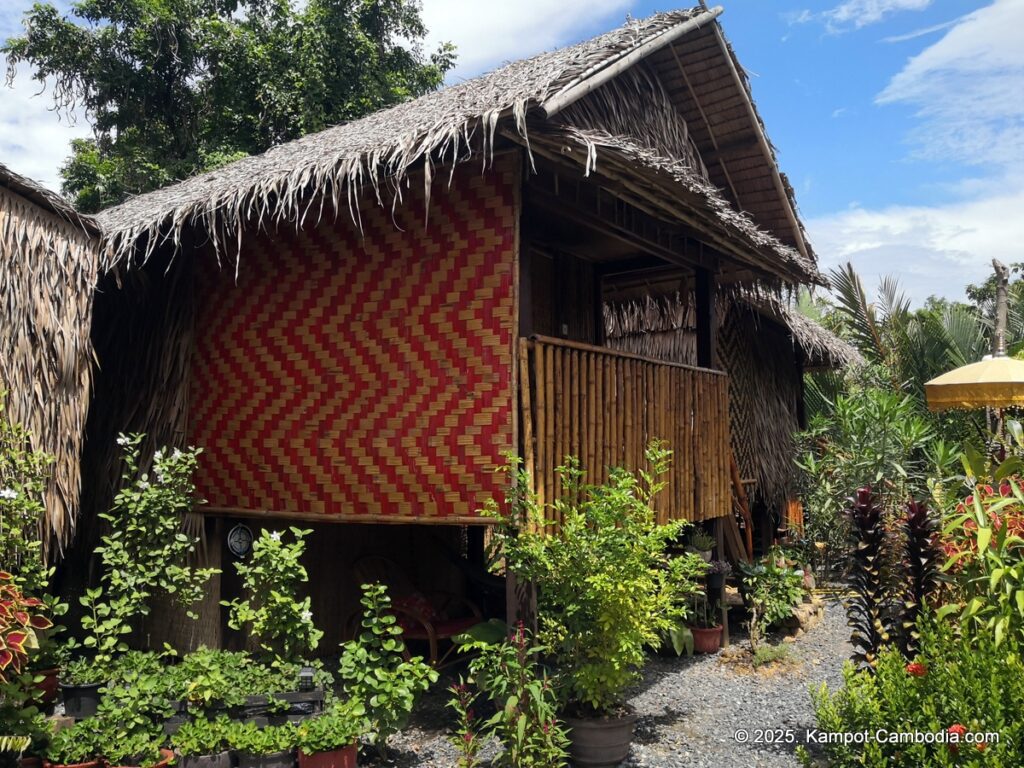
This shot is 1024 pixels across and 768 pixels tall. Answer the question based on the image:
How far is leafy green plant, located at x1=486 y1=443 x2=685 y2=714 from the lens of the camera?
353 cm

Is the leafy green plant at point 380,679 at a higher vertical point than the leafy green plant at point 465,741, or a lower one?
higher

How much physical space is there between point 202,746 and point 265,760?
0.27m

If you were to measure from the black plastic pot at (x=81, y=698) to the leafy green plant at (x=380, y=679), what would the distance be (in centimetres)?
117

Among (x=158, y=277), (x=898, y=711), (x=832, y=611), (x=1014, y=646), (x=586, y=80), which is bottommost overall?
(x=832, y=611)

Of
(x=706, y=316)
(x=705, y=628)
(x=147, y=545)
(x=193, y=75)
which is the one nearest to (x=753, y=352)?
(x=706, y=316)

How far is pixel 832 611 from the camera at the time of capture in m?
7.48

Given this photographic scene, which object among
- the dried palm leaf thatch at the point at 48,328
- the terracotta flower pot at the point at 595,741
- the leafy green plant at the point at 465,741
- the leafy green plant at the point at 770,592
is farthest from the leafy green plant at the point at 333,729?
the leafy green plant at the point at 770,592

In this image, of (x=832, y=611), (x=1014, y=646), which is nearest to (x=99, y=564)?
(x=1014, y=646)

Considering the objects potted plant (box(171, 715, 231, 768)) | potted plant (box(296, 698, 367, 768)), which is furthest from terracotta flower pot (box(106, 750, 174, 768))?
potted plant (box(296, 698, 367, 768))

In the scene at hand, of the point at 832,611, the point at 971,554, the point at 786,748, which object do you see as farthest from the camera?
the point at 832,611

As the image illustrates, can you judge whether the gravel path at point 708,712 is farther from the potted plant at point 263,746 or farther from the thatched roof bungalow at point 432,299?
the thatched roof bungalow at point 432,299

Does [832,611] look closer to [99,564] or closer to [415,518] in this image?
[415,518]

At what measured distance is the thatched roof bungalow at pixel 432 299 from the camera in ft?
13.3

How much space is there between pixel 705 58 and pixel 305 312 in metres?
3.47
